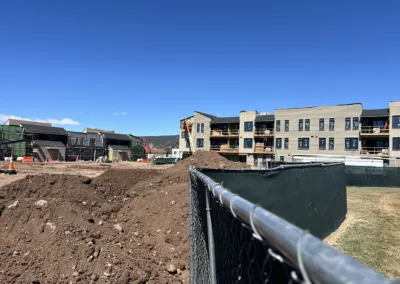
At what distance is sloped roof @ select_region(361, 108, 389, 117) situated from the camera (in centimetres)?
4584

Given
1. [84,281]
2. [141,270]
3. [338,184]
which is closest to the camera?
[84,281]

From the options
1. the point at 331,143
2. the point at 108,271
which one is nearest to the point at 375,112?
the point at 331,143

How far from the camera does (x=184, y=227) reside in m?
9.15

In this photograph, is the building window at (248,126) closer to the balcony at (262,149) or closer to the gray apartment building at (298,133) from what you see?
the gray apartment building at (298,133)

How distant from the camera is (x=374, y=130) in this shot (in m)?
46.8

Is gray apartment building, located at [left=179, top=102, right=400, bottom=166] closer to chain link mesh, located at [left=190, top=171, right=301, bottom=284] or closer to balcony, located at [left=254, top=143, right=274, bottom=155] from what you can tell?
balcony, located at [left=254, top=143, right=274, bottom=155]

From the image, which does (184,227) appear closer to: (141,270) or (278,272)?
(141,270)

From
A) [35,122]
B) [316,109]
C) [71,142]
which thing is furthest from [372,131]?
[35,122]

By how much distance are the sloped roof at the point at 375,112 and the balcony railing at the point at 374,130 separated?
6.24ft

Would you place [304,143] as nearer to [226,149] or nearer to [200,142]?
[226,149]

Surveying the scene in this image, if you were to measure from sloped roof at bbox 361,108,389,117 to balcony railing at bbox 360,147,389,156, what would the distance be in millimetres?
4845

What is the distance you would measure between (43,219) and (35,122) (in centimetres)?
8396

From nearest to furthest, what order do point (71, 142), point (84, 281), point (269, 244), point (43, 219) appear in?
point (269, 244) < point (84, 281) < point (43, 219) < point (71, 142)

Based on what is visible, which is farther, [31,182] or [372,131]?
[372,131]
